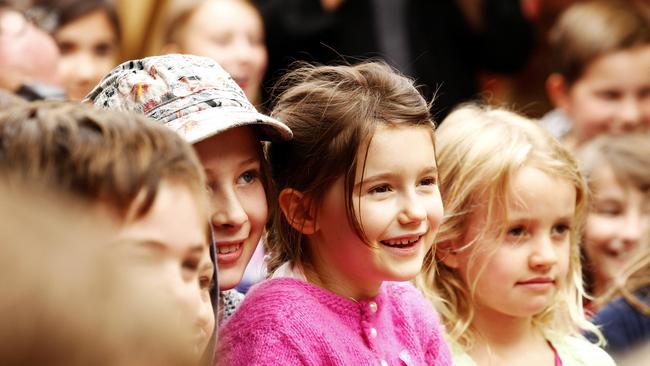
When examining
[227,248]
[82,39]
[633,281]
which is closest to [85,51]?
[82,39]

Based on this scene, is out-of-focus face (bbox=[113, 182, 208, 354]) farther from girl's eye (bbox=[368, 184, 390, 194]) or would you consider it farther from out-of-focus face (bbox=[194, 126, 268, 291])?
girl's eye (bbox=[368, 184, 390, 194])

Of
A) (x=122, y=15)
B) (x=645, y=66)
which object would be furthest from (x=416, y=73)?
(x=122, y=15)

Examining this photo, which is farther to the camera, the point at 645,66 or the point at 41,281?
the point at 645,66

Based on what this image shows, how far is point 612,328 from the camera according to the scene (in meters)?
2.97

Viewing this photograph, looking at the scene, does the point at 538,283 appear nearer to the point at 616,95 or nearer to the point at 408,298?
the point at 408,298

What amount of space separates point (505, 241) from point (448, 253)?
0.14m

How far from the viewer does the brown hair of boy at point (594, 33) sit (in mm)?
4332

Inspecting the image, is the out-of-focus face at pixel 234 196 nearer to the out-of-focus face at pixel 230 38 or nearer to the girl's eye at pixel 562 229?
the girl's eye at pixel 562 229

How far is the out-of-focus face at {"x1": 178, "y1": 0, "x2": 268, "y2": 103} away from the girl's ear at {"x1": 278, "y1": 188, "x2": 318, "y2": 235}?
1.94 meters

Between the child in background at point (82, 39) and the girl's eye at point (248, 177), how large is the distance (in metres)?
2.00

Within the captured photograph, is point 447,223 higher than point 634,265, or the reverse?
point 447,223

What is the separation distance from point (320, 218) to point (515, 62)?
2.69 meters

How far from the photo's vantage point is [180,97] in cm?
196

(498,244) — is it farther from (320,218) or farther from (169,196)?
(169,196)
